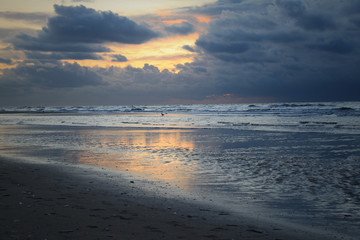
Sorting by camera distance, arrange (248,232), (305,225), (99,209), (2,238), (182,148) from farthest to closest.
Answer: (182,148) < (99,209) < (305,225) < (248,232) < (2,238)

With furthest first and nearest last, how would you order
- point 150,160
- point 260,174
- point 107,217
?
point 150,160 → point 260,174 → point 107,217

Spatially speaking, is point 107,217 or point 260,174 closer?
point 107,217

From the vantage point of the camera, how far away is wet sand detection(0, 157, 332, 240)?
191 inches

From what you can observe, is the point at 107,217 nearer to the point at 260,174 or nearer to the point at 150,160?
the point at 260,174

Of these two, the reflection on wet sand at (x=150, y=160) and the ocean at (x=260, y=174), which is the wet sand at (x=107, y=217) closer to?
the ocean at (x=260, y=174)

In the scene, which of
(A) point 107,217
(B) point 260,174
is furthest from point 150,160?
(A) point 107,217

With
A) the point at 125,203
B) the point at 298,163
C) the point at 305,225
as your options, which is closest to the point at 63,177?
the point at 125,203

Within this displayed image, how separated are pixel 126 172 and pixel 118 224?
208 inches

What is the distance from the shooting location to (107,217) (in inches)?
221

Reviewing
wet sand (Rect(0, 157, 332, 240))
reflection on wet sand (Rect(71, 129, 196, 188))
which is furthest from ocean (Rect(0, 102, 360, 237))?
wet sand (Rect(0, 157, 332, 240))

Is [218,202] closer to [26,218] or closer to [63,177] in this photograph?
[26,218]

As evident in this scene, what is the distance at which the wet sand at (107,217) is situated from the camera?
15.9ft

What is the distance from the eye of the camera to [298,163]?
11.9 meters

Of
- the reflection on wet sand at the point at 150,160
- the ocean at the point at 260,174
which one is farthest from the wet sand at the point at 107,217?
the reflection on wet sand at the point at 150,160
